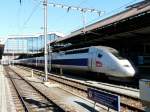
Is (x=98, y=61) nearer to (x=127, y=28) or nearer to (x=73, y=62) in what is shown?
(x=127, y=28)

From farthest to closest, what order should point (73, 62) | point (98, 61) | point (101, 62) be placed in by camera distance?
point (73, 62)
point (98, 61)
point (101, 62)

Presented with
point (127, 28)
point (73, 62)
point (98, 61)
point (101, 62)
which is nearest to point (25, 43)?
point (73, 62)

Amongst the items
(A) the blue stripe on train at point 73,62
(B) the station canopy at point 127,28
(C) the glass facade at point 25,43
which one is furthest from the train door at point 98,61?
(C) the glass facade at point 25,43

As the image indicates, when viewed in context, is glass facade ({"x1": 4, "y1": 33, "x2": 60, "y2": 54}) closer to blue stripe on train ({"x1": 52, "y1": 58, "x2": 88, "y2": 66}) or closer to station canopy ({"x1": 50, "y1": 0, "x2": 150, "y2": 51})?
blue stripe on train ({"x1": 52, "y1": 58, "x2": 88, "y2": 66})

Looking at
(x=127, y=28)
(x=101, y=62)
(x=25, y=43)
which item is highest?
(x=25, y=43)

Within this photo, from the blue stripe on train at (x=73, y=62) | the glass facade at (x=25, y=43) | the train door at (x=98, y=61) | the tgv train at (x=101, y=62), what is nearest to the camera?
the tgv train at (x=101, y=62)

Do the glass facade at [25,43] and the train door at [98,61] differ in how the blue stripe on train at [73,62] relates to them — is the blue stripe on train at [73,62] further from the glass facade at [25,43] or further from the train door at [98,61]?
the glass facade at [25,43]

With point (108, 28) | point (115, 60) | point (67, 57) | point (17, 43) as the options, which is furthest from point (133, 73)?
point (17, 43)

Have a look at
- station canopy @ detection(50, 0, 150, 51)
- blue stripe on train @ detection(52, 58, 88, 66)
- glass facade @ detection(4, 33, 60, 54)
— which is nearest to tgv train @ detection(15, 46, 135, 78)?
blue stripe on train @ detection(52, 58, 88, 66)

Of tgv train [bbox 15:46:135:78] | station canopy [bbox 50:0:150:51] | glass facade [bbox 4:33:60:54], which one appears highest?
glass facade [bbox 4:33:60:54]

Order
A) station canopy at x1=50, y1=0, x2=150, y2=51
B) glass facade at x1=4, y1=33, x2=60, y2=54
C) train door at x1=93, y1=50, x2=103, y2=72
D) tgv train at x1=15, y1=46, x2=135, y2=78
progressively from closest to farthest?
tgv train at x1=15, y1=46, x2=135, y2=78
station canopy at x1=50, y1=0, x2=150, y2=51
train door at x1=93, y1=50, x2=103, y2=72
glass facade at x1=4, y1=33, x2=60, y2=54

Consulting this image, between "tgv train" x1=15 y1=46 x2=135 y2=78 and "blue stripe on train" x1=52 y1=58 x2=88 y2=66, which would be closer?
"tgv train" x1=15 y1=46 x2=135 y2=78

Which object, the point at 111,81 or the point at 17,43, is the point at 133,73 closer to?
the point at 111,81

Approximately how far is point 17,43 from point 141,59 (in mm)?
135370
